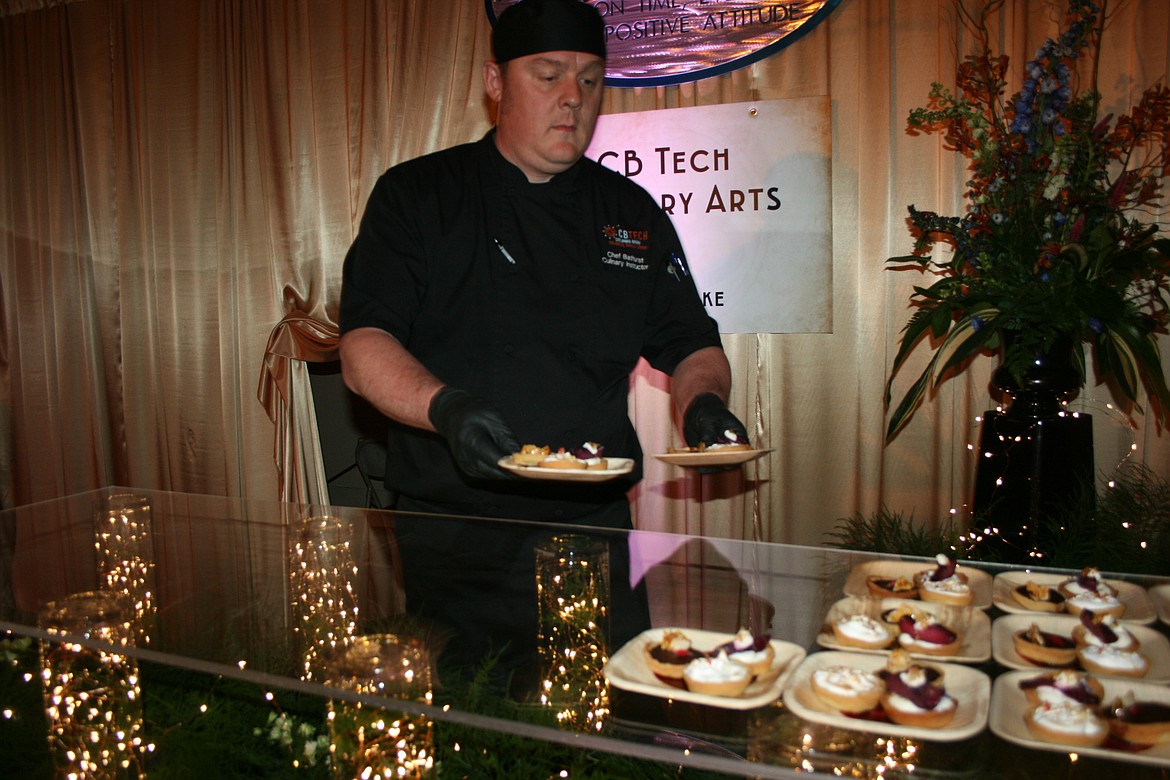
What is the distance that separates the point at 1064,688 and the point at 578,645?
0.50 meters

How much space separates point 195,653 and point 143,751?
5.0 inches

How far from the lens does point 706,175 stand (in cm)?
323

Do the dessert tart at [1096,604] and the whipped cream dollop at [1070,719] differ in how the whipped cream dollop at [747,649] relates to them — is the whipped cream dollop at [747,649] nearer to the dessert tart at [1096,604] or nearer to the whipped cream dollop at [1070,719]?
the whipped cream dollop at [1070,719]

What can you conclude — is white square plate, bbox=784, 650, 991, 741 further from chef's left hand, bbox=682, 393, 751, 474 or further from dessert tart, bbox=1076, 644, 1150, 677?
chef's left hand, bbox=682, 393, 751, 474

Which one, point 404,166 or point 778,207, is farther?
point 778,207

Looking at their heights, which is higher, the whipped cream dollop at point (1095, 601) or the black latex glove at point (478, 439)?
the black latex glove at point (478, 439)

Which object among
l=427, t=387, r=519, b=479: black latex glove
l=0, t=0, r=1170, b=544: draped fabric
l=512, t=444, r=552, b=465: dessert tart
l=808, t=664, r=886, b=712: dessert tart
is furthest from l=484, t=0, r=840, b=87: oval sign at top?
l=808, t=664, r=886, b=712: dessert tart

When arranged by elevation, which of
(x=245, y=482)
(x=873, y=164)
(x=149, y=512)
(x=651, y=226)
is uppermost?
(x=873, y=164)

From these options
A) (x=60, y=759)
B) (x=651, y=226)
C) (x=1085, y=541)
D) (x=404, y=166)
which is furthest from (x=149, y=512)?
(x=1085, y=541)

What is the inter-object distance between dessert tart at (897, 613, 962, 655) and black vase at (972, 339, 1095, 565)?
1392mm

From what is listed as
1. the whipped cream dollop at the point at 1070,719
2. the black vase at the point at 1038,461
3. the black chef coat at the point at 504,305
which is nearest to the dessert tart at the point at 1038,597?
the whipped cream dollop at the point at 1070,719

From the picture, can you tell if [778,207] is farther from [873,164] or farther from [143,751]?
[143,751]

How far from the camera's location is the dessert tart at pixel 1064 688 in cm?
86

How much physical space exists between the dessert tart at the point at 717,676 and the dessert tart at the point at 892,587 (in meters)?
0.34
